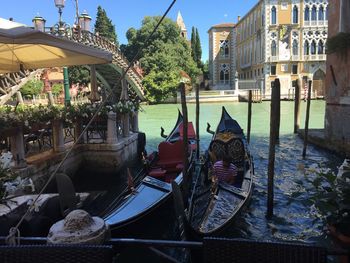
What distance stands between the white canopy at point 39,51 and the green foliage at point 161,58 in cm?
1978

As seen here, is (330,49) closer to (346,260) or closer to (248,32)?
(346,260)

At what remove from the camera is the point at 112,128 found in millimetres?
6074

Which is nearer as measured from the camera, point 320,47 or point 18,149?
point 18,149

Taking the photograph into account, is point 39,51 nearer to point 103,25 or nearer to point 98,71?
point 98,71

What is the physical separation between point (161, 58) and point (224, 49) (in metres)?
16.1

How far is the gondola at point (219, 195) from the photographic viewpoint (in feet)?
10.9

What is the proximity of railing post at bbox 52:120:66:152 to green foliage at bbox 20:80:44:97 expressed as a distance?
19.7m

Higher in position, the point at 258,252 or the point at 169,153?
the point at 258,252

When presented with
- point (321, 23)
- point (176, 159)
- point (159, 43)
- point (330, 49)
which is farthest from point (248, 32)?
point (176, 159)

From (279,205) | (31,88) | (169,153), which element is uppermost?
(31,88)

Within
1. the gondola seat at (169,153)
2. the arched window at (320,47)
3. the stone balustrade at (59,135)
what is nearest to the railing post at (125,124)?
the stone balustrade at (59,135)

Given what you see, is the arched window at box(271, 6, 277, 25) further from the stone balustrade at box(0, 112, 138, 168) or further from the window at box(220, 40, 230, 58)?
the stone balustrade at box(0, 112, 138, 168)

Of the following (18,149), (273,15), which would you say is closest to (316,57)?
(273,15)

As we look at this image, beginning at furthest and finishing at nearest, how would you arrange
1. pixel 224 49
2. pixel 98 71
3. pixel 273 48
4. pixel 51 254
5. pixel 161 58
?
1. pixel 224 49
2. pixel 273 48
3. pixel 161 58
4. pixel 98 71
5. pixel 51 254
